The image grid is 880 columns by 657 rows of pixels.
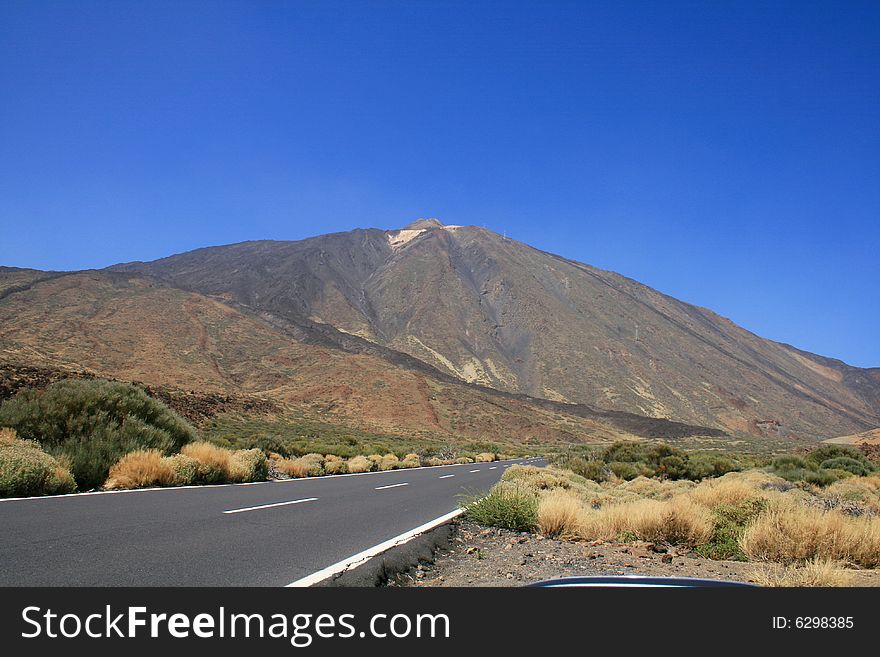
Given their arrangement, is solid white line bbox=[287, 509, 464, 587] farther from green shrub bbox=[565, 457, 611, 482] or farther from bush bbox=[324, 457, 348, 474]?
green shrub bbox=[565, 457, 611, 482]

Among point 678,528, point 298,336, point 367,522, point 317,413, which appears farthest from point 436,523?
point 298,336

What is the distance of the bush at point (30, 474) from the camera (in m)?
10.4

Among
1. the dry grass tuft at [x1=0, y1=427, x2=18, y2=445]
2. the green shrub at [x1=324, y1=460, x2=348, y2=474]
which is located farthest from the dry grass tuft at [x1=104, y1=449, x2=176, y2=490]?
the green shrub at [x1=324, y1=460, x2=348, y2=474]

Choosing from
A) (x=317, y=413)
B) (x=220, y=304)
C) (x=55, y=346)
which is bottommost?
(x=317, y=413)

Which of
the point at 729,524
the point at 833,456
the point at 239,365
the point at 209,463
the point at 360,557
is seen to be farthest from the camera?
the point at 239,365

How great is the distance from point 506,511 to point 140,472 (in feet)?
27.8

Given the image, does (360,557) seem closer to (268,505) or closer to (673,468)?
(268,505)

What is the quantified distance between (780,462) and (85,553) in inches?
1114

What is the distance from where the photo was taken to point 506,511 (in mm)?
10102

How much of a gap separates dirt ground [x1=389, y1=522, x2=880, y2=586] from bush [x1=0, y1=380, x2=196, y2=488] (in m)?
8.81

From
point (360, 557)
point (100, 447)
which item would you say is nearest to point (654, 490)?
point (360, 557)
